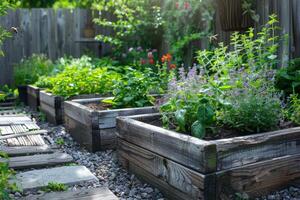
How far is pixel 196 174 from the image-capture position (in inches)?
86.7

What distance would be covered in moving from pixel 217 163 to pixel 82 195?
2.96ft

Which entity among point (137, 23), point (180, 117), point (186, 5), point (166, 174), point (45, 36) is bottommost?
point (166, 174)

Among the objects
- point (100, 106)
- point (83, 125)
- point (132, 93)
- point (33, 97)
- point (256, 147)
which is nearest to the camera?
point (256, 147)

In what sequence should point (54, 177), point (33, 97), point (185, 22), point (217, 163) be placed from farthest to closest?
point (33, 97) → point (185, 22) → point (54, 177) → point (217, 163)

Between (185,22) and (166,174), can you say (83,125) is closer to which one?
(166,174)

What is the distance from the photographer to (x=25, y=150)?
3.66 meters

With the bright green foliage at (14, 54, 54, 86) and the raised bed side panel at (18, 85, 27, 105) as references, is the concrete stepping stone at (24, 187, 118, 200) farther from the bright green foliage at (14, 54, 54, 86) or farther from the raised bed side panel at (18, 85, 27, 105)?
the raised bed side panel at (18, 85, 27, 105)

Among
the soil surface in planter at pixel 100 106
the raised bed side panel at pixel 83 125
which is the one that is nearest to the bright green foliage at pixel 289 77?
the soil surface in planter at pixel 100 106

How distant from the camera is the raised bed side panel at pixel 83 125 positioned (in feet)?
11.8

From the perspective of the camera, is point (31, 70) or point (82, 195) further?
point (31, 70)

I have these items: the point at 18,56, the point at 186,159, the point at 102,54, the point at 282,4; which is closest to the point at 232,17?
the point at 282,4

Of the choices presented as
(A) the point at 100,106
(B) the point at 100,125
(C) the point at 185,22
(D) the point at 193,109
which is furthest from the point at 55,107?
(D) the point at 193,109

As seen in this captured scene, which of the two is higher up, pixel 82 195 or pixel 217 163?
pixel 217 163

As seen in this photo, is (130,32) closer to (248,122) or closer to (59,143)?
(59,143)
